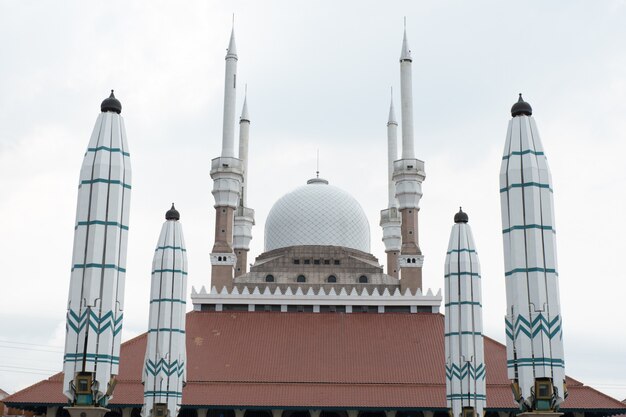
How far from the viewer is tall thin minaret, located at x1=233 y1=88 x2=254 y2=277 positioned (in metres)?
69.9

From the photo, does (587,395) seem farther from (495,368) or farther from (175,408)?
(175,408)

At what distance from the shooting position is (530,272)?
2419 cm

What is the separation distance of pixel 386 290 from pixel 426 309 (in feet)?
10.2

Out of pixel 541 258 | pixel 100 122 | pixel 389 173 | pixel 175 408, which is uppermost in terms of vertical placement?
pixel 389 173

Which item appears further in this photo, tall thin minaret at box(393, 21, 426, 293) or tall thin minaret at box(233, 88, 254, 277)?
tall thin minaret at box(233, 88, 254, 277)

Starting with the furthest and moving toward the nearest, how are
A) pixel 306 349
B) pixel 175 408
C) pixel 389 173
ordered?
pixel 389 173 < pixel 306 349 < pixel 175 408

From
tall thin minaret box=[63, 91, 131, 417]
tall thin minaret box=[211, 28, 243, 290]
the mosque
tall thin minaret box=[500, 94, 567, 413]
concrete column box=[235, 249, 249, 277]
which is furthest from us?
concrete column box=[235, 249, 249, 277]

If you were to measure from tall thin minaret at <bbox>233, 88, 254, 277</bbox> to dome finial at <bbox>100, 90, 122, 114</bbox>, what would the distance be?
43.2 metres

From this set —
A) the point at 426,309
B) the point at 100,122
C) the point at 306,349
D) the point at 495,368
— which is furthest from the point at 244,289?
the point at 100,122

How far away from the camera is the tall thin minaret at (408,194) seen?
5988 cm

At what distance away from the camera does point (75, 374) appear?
23.0m

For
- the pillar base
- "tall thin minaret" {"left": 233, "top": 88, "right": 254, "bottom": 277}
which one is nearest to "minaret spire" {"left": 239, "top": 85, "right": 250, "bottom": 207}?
"tall thin minaret" {"left": 233, "top": 88, "right": 254, "bottom": 277}

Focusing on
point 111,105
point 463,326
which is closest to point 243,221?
point 463,326

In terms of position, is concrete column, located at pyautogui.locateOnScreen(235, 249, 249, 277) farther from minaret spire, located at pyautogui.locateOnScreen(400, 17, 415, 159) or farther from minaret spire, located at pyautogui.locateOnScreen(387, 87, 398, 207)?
minaret spire, located at pyautogui.locateOnScreen(400, 17, 415, 159)
